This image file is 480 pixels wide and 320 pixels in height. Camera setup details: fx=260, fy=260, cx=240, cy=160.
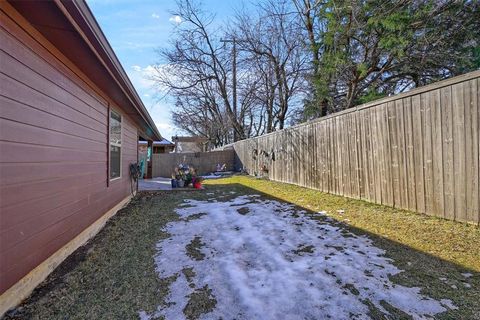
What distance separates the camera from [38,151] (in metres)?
2.18

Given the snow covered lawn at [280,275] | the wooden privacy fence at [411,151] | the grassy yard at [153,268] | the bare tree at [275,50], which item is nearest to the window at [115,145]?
the grassy yard at [153,268]

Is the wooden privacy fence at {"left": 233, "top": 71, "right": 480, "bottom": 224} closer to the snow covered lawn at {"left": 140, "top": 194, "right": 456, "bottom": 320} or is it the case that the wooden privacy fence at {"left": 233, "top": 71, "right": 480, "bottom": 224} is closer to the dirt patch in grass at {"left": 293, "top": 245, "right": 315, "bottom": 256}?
the snow covered lawn at {"left": 140, "top": 194, "right": 456, "bottom": 320}

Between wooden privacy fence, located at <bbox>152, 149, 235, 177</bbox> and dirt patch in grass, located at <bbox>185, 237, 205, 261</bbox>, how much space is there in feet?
34.8

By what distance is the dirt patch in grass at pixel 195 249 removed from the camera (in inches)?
107

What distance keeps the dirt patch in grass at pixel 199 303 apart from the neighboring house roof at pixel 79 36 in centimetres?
221

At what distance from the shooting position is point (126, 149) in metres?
5.93

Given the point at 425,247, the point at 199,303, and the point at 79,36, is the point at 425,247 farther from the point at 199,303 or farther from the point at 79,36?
the point at 79,36

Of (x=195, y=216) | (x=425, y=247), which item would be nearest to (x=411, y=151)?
(x=425, y=247)

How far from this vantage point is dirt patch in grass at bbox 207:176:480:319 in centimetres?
186

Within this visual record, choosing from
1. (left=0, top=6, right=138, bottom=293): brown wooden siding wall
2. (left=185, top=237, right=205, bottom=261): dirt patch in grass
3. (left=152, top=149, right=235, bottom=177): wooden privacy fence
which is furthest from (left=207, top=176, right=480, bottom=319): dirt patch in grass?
(left=152, top=149, right=235, bottom=177): wooden privacy fence

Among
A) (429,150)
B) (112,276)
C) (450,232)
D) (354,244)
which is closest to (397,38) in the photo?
(429,150)

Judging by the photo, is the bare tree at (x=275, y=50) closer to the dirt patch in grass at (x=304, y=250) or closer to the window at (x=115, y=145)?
the window at (x=115, y=145)

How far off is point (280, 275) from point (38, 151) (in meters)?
2.30

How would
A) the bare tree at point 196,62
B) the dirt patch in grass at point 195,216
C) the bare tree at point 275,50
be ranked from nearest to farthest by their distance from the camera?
the dirt patch in grass at point 195,216 < the bare tree at point 275,50 < the bare tree at point 196,62
